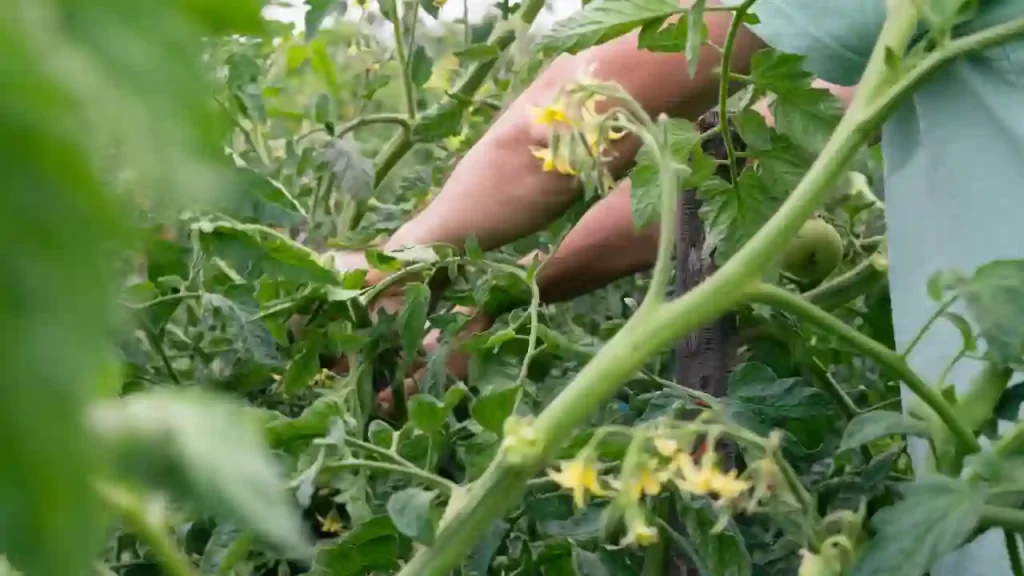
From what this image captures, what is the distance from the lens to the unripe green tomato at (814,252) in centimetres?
71

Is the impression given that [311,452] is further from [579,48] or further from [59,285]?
[59,285]

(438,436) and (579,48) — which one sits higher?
(579,48)

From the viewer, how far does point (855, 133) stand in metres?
0.40

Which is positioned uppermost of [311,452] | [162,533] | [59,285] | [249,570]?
[59,285]

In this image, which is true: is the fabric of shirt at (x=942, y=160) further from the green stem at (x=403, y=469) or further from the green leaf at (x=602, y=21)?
the green stem at (x=403, y=469)

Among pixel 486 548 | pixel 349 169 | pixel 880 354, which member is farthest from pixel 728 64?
pixel 349 169

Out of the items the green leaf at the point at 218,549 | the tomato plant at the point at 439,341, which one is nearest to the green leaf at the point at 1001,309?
the tomato plant at the point at 439,341

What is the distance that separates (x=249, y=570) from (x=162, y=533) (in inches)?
14.1

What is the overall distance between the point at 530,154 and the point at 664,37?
0.84 ft

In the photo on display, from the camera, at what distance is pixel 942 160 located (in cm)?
58

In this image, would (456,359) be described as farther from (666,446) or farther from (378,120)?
(666,446)

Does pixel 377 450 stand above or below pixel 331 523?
above

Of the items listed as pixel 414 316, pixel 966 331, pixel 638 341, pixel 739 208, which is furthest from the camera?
pixel 414 316

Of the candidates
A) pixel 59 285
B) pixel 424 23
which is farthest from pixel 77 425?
pixel 424 23
